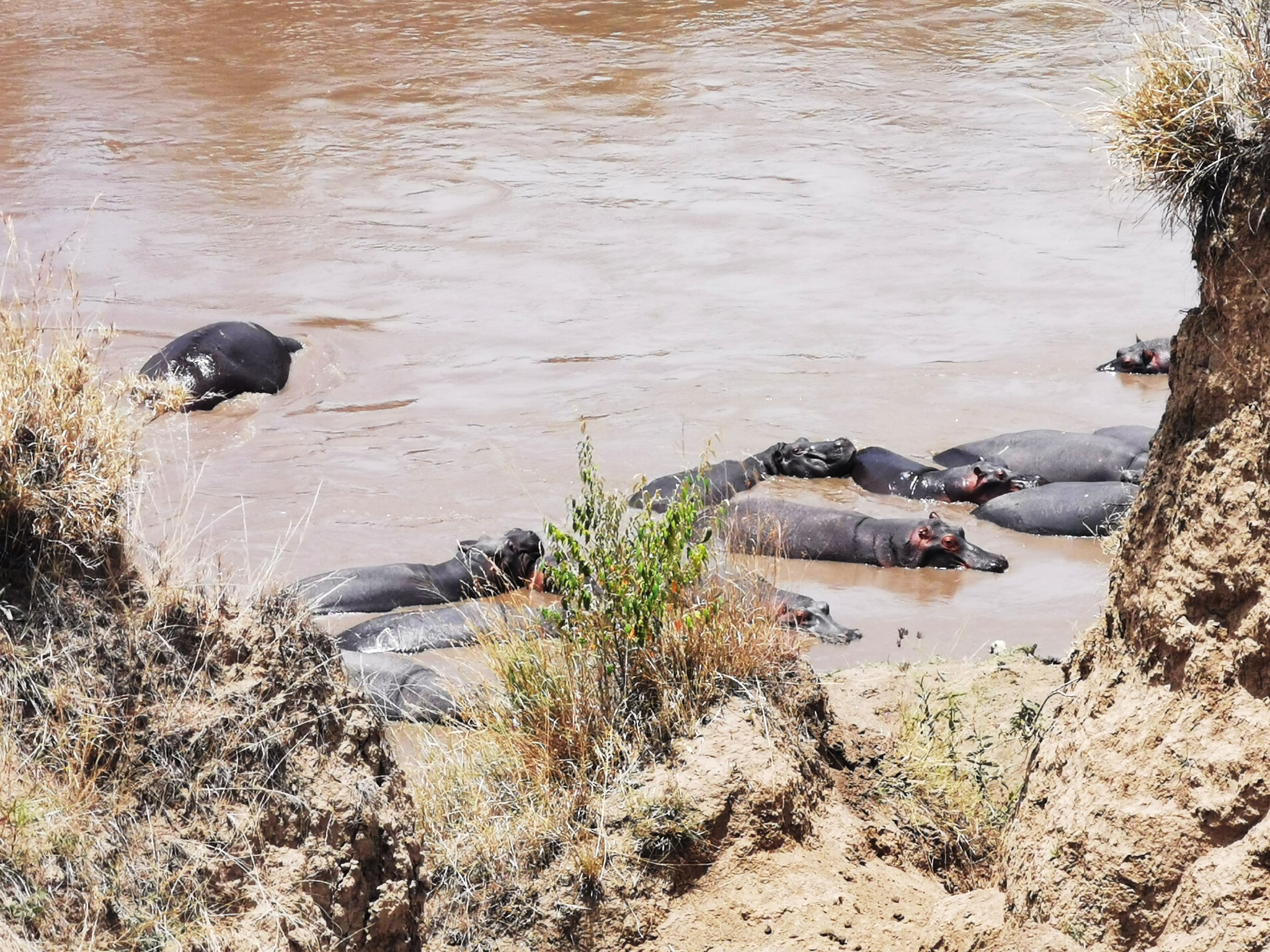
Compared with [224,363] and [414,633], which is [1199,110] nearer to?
[414,633]

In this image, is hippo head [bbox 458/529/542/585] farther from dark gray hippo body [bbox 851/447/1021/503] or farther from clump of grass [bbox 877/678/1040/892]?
clump of grass [bbox 877/678/1040/892]

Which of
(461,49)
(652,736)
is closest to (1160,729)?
(652,736)

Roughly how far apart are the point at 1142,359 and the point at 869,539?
399cm

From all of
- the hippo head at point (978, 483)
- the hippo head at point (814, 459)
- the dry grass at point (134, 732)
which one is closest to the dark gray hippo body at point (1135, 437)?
the hippo head at point (978, 483)

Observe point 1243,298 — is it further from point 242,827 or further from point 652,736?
point 242,827

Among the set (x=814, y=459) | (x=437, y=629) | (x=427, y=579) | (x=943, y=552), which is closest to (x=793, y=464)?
(x=814, y=459)

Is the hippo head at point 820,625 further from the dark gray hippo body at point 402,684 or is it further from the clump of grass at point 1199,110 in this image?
the clump of grass at point 1199,110

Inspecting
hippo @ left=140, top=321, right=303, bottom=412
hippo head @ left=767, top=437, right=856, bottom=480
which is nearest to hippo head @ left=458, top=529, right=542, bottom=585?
hippo head @ left=767, top=437, right=856, bottom=480

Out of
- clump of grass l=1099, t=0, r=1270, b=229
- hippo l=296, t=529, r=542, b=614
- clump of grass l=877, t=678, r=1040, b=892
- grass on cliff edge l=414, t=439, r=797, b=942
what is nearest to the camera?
clump of grass l=1099, t=0, r=1270, b=229

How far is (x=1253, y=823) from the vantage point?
3.57 m

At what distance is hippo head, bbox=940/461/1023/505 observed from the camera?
9977 millimetres

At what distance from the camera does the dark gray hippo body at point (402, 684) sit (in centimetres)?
689

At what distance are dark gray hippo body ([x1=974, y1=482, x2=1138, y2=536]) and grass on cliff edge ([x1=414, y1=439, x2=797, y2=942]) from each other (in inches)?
185

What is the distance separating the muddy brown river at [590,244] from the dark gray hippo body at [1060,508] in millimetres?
143
